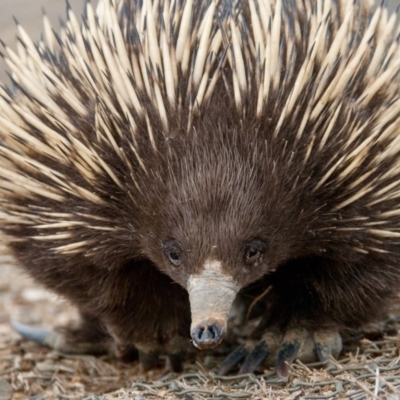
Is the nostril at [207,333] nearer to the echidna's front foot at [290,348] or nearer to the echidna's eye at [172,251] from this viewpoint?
the echidna's eye at [172,251]

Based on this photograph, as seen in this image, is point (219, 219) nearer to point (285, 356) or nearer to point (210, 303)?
point (210, 303)

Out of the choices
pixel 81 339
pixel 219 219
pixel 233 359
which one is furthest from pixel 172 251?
pixel 81 339

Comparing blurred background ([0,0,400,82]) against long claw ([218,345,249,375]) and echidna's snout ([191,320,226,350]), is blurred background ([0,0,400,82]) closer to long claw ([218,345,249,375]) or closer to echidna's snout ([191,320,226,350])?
long claw ([218,345,249,375])

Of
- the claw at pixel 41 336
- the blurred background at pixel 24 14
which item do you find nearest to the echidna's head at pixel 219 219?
the claw at pixel 41 336

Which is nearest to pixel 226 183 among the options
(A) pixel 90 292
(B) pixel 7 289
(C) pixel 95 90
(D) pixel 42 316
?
(C) pixel 95 90

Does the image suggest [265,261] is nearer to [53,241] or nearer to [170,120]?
[170,120]
